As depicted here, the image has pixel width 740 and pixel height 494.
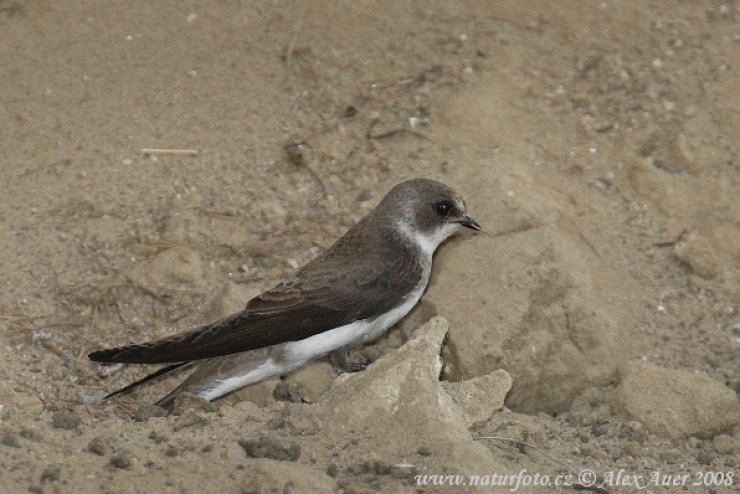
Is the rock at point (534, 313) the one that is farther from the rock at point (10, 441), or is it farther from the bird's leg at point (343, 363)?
the rock at point (10, 441)

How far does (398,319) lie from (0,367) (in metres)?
2.08

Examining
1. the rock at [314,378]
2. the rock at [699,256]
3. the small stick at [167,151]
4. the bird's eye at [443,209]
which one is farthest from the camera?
the small stick at [167,151]

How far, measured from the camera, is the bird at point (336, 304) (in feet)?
20.6

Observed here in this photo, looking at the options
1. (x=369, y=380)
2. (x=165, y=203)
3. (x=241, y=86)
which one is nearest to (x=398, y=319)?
(x=369, y=380)

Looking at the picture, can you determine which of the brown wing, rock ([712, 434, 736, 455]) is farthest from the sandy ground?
the brown wing

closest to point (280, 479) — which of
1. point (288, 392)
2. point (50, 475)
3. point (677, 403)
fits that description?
point (50, 475)

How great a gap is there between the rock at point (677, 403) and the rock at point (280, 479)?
1.91 meters

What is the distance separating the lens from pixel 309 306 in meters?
6.45

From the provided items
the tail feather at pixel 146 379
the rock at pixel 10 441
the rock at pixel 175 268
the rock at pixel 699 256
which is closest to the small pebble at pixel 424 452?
the tail feather at pixel 146 379

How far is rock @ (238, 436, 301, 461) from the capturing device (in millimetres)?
5145

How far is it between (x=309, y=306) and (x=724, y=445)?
2162mm

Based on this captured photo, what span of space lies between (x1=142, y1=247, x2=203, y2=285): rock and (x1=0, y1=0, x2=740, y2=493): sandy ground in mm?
19

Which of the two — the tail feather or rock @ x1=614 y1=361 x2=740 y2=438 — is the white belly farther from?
rock @ x1=614 y1=361 x2=740 y2=438

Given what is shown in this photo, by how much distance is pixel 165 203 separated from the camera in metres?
7.46
